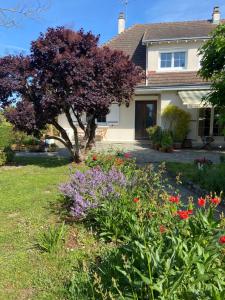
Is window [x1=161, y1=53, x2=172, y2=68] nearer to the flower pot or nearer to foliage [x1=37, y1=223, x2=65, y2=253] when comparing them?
the flower pot

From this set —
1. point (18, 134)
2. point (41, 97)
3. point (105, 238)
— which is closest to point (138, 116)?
point (18, 134)

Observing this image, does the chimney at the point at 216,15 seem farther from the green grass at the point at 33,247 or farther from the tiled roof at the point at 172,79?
the green grass at the point at 33,247

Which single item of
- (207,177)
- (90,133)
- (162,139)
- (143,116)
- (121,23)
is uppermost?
(121,23)

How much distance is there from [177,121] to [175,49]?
5.87 metres

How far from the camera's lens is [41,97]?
12.5 m

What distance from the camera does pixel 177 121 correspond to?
2230 cm

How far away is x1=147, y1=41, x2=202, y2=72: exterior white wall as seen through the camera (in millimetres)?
23453

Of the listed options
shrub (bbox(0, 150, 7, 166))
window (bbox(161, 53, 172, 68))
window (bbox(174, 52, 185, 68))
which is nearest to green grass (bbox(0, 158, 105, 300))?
shrub (bbox(0, 150, 7, 166))

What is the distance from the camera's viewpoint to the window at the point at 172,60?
78.5ft

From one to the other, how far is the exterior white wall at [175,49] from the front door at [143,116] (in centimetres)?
279

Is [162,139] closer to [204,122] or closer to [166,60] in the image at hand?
[204,122]

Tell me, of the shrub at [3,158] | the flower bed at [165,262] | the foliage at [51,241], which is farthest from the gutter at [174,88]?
the foliage at [51,241]

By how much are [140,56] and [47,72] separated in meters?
15.8

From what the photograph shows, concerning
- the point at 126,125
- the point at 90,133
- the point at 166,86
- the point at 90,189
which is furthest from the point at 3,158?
the point at 166,86
